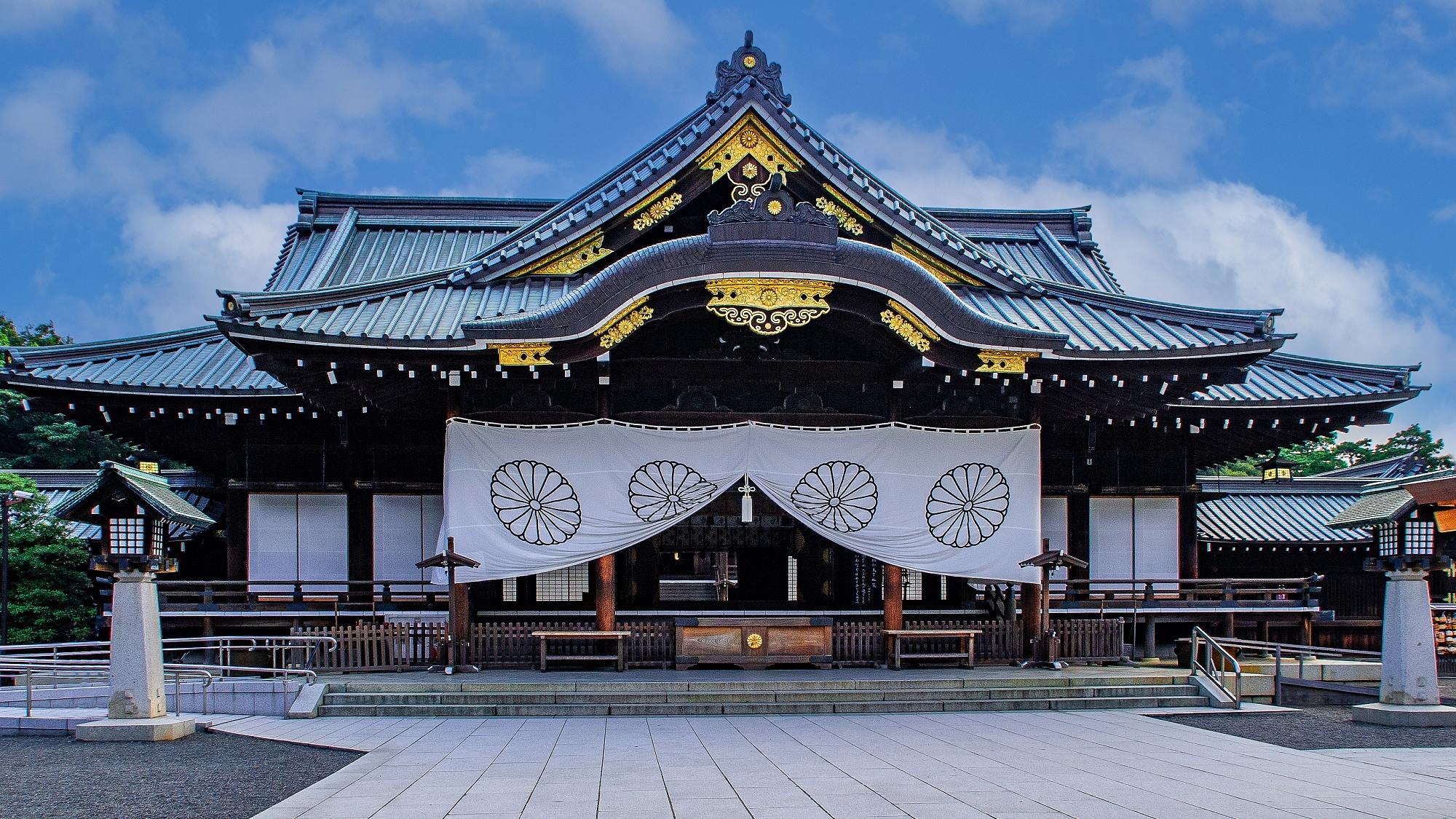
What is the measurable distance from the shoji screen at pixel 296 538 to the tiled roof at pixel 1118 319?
10.5 metres

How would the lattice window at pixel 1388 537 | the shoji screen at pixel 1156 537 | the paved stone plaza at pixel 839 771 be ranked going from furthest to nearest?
the shoji screen at pixel 1156 537
the lattice window at pixel 1388 537
the paved stone plaza at pixel 839 771

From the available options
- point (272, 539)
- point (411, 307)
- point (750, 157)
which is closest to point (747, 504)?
point (750, 157)

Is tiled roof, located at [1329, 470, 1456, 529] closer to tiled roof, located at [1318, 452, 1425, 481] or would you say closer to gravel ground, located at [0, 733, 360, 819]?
tiled roof, located at [1318, 452, 1425, 481]

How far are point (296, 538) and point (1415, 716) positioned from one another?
15.5 meters

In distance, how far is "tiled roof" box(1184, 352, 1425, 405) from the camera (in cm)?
1712

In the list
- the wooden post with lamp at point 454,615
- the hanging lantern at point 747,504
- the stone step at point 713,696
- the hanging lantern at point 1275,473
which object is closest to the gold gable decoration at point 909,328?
the hanging lantern at point 747,504

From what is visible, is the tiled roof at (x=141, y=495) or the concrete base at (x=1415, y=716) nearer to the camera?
the concrete base at (x=1415, y=716)

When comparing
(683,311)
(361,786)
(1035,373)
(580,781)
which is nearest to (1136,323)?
(1035,373)

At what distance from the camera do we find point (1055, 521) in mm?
18422

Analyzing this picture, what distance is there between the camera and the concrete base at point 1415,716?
12266 mm

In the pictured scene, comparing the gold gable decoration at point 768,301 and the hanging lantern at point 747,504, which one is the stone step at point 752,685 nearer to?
the hanging lantern at point 747,504

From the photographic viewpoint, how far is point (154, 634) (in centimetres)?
1162

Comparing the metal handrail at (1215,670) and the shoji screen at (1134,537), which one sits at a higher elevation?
the shoji screen at (1134,537)

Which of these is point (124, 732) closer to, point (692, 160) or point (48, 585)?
point (692, 160)
